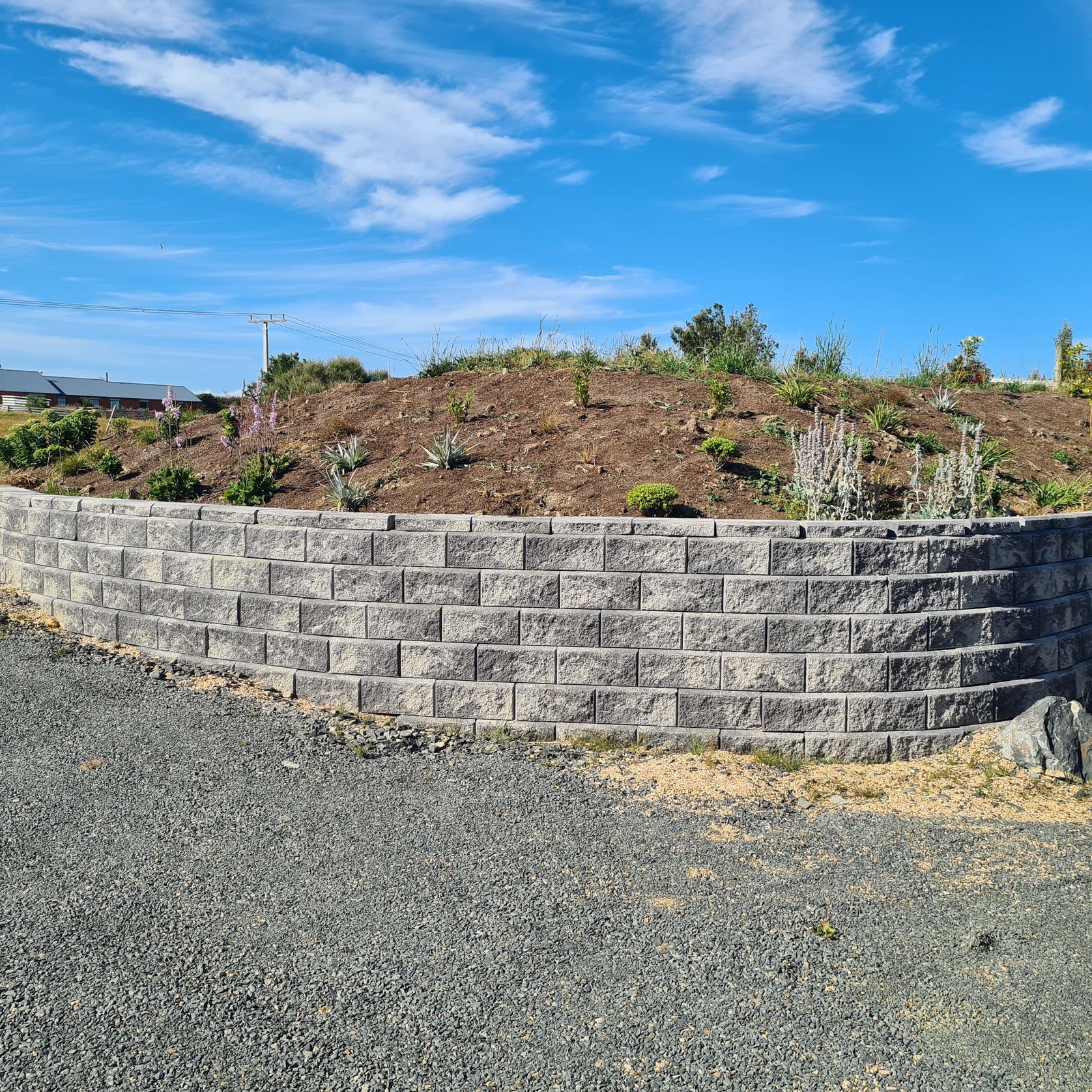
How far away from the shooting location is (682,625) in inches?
242

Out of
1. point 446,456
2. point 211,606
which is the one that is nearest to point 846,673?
point 446,456

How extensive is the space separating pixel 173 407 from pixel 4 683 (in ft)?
15.6

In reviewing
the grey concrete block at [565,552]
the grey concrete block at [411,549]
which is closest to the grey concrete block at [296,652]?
the grey concrete block at [411,549]

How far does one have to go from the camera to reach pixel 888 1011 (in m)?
3.34

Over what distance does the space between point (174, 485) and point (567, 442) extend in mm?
4081

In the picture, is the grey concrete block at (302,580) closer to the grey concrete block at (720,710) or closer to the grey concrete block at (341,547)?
the grey concrete block at (341,547)

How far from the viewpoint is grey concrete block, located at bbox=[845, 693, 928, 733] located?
20.3 ft

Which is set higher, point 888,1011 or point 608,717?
point 608,717

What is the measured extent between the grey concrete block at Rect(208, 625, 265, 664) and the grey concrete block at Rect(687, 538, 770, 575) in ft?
11.9

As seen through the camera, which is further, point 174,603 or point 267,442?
point 267,442

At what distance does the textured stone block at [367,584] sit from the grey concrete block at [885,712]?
11.3ft

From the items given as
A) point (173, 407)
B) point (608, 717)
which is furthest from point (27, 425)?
point (608, 717)

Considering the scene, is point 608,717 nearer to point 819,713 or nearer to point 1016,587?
point 819,713

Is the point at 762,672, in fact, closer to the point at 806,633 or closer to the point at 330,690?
the point at 806,633
